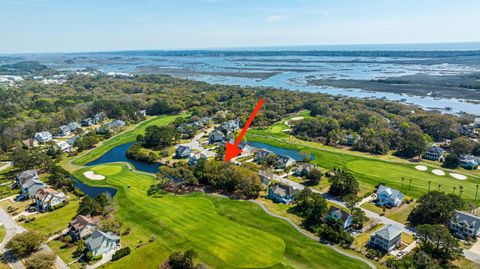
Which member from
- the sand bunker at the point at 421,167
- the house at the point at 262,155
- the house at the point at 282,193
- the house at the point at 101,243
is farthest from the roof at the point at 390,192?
the house at the point at 101,243

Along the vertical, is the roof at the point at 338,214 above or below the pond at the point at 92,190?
above

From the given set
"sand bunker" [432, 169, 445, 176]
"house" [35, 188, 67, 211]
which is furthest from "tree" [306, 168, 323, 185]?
"house" [35, 188, 67, 211]

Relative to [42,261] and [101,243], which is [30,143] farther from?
[42,261]

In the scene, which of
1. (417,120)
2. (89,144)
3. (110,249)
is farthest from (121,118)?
(417,120)

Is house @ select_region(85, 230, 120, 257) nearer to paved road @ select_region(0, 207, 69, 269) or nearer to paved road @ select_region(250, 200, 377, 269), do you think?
paved road @ select_region(0, 207, 69, 269)

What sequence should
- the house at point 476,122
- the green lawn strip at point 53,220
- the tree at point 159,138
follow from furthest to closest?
the house at point 476,122 < the tree at point 159,138 < the green lawn strip at point 53,220

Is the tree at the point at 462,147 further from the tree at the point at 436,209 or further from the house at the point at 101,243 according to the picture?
the house at the point at 101,243

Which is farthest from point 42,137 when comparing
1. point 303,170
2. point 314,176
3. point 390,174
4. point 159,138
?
point 390,174
